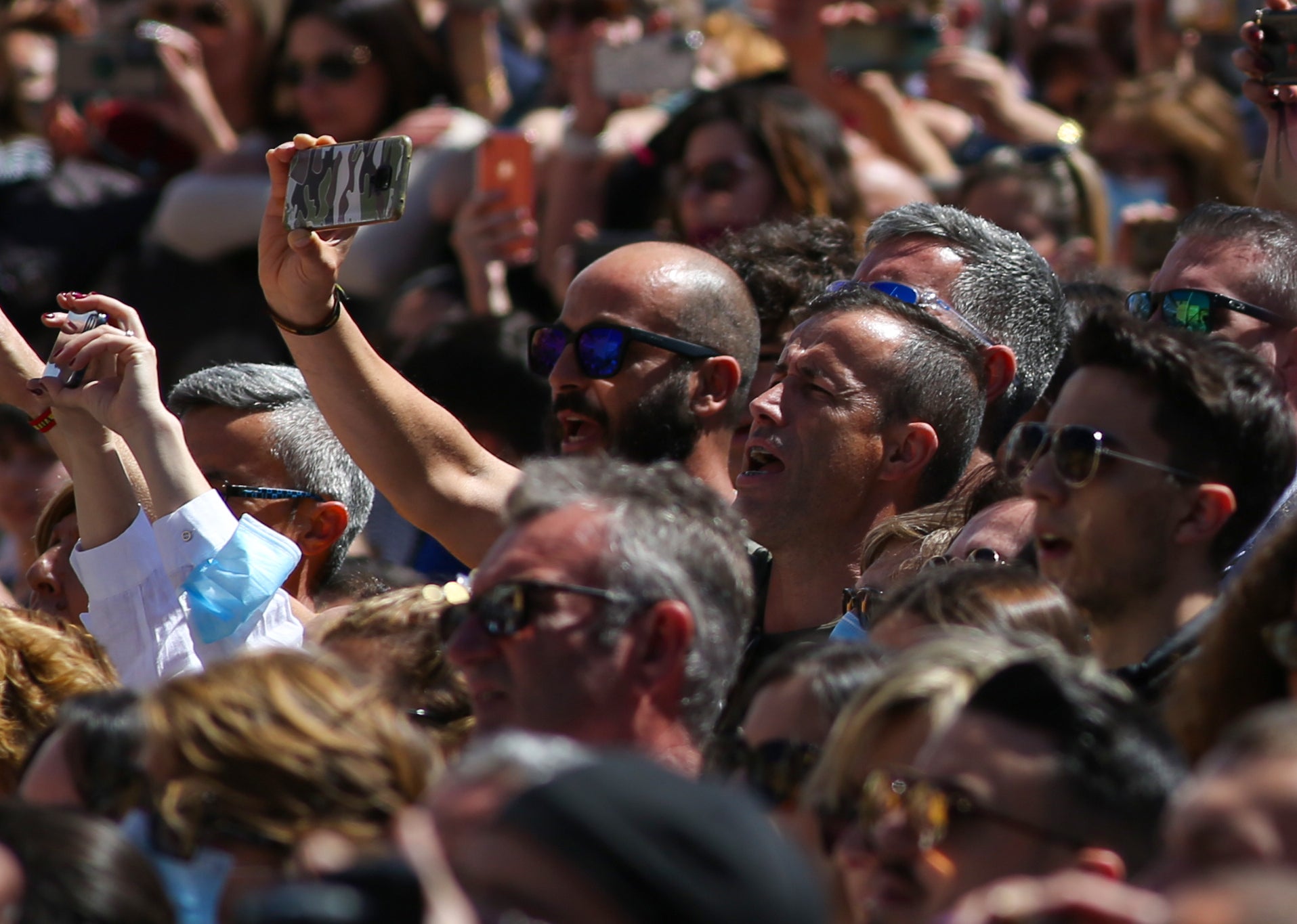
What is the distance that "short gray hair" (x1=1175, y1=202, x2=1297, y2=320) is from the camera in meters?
3.92

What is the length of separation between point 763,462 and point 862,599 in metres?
0.54

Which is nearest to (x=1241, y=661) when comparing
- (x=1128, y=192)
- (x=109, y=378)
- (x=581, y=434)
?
(x=581, y=434)

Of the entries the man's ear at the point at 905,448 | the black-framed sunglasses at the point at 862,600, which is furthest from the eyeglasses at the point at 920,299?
the black-framed sunglasses at the point at 862,600

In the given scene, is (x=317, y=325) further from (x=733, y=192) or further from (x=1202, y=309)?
(x=733, y=192)

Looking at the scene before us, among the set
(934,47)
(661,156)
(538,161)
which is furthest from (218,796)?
(934,47)

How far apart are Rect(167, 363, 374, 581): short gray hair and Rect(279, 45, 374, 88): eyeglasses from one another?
6.42 feet

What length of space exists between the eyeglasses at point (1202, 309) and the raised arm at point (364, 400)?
1.35m

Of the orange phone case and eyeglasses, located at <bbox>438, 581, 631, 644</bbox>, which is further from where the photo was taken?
the orange phone case

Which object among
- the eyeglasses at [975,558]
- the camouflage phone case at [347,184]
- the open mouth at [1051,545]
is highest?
the camouflage phone case at [347,184]

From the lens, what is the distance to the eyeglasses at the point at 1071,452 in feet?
10.5

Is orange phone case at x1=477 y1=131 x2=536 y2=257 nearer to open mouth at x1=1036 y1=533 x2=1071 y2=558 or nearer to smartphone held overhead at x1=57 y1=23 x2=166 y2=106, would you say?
smartphone held overhead at x1=57 y1=23 x2=166 y2=106

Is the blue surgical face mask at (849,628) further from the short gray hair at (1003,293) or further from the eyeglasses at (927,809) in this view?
the eyeglasses at (927,809)

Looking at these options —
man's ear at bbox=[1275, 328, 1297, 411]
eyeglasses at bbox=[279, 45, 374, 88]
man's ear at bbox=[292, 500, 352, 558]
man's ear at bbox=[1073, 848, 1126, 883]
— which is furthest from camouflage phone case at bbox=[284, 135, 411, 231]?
eyeglasses at bbox=[279, 45, 374, 88]

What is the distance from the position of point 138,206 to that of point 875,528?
374cm
